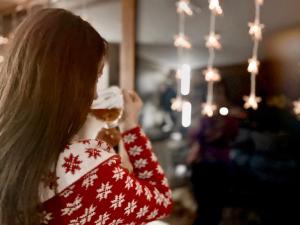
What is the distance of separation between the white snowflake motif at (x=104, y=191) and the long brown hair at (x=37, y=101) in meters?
0.11

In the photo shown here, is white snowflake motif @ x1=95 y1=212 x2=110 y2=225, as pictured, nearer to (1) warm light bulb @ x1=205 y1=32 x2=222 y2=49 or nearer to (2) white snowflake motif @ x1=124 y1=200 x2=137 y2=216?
(2) white snowflake motif @ x1=124 y1=200 x2=137 y2=216

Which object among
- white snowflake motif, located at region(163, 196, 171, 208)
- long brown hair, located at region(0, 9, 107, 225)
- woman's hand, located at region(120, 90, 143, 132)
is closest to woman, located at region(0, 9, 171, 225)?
long brown hair, located at region(0, 9, 107, 225)

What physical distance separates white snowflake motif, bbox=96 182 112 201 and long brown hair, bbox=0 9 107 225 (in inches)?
4.4

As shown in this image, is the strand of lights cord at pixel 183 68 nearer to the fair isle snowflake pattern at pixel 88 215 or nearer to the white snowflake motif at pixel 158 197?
the white snowflake motif at pixel 158 197

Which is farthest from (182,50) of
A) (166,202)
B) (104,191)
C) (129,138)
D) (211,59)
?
(104,191)

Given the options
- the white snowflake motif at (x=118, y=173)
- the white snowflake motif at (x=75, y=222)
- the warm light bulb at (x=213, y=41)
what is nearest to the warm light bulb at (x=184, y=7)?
the warm light bulb at (x=213, y=41)

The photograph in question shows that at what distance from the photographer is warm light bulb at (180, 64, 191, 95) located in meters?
1.38

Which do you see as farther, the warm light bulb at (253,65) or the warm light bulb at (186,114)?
the warm light bulb at (186,114)

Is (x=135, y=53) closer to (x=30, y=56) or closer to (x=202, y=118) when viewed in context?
(x=202, y=118)

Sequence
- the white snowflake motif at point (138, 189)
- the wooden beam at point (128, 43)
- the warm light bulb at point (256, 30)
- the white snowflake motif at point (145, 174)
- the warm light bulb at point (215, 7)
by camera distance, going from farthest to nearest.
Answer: the wooden beam at point (128, 43)
the warm light bulb at point (215, 7)
the warm light bulb at point (256, 30)
the white snowflake motif at point (145, 174)
the white snowflake motif at point (138, 189)

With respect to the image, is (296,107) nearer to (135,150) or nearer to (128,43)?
(135,150)

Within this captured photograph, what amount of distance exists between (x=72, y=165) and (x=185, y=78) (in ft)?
2.18

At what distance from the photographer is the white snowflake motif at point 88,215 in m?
0.83

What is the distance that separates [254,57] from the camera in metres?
1.16
